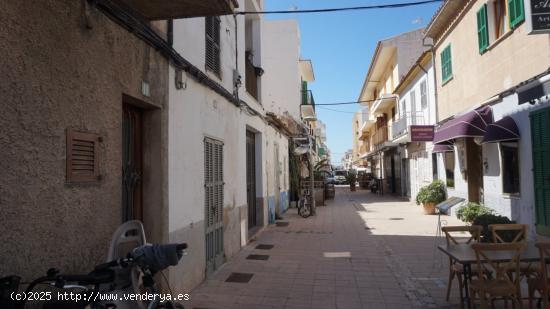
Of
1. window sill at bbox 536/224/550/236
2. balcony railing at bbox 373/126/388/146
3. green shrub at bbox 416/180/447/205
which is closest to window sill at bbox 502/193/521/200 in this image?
window sill at bbox 536/224/550/236

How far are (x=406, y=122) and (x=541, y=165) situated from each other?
12.7 meters

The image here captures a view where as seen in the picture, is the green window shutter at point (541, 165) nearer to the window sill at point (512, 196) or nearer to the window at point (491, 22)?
the window sill at point (512, 196)

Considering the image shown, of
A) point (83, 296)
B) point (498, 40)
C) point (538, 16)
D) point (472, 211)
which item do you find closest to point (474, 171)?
point (472, 211)

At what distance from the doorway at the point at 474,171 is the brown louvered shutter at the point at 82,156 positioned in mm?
12123

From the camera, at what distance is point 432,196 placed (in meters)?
16.0

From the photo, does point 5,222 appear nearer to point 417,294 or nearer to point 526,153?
point 417,294

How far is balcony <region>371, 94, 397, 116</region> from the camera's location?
83.3 feet

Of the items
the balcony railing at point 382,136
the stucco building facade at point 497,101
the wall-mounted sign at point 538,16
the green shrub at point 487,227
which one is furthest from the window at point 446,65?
the balcony railing at point 382,136

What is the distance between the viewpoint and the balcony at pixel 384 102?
25.4 meters

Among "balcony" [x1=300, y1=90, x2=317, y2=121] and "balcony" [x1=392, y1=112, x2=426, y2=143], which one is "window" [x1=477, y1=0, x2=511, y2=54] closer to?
"balcony" [x1=392, y1=112, x2=426, y2=143]

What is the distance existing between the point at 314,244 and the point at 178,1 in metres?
7.23

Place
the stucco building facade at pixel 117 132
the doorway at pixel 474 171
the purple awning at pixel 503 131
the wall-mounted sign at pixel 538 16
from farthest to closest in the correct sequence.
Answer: the doorway at pixel 474 171
the purple awning at pixel 503 131
the wall-mounted sign at pixel 538 16
the stucco building facade at pixel 117 132

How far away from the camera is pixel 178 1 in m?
4.46

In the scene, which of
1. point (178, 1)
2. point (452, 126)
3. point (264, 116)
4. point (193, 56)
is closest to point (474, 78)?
point (452, 126)
